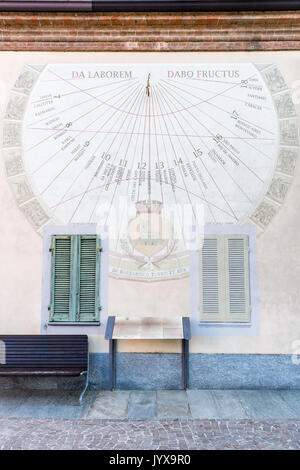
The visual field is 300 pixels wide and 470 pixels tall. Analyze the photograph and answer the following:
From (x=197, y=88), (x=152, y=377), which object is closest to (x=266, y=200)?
(x=197, y=88)

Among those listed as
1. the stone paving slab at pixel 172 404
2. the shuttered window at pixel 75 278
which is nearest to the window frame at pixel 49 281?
the shuttered window at pixel 75 278

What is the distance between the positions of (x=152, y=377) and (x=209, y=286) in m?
1.44

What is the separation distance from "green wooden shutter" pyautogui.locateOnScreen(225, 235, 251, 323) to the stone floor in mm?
1021

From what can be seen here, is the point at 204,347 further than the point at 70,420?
Yes

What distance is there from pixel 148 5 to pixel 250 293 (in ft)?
13.9

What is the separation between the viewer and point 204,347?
5.12 metres

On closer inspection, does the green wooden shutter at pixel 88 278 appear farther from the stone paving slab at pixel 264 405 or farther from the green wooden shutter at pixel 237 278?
the stone paving slab at pixel 264 405

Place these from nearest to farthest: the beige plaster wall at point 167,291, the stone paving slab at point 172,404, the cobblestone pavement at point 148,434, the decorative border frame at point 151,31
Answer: the cobblestone pavement at point 148,434, the stone paving slab at point 172,404, the beige plaster wall at point 167,291, the decorative border frame at point 151,31

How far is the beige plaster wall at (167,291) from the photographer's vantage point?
5125 mm

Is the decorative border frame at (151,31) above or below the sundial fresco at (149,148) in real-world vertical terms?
above

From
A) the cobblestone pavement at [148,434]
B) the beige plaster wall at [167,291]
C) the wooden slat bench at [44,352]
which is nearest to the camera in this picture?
the cobblestone pavement at [148,434]

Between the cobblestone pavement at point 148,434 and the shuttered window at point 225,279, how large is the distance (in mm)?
1414

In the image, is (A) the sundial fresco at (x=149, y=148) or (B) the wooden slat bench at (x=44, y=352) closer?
(B) the wooden slat bench at (x=44, y=352)
